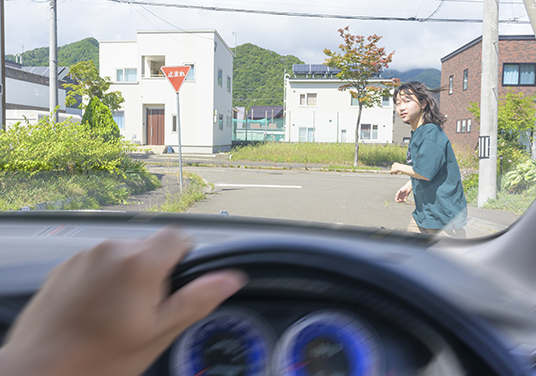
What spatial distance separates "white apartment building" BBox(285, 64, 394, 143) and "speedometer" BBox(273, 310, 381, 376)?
35.0 metres

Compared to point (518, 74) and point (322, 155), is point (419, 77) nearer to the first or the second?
point (322, 155)

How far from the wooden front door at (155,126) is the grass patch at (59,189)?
69.1 feet

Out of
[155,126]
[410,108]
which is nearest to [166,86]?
[155,126]

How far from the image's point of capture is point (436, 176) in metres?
2.46

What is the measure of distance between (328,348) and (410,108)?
7.38 feet

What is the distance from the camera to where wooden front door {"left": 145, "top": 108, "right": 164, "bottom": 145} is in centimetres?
2655

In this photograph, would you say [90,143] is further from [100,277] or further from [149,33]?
[149,33]

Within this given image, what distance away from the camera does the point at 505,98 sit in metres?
10.2

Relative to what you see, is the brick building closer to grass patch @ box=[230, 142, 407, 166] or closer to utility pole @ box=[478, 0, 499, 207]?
grass patch @ box=[230, 142, 407, 166]

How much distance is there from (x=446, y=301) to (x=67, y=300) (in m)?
0.47

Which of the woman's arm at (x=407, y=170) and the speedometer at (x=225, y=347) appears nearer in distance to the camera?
the speedometer at (x=225, y=347)

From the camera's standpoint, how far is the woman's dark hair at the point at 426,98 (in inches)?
97.4

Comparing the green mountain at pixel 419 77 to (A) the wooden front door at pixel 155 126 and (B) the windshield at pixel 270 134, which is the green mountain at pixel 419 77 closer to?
(B) the windshield at pixel 270 134

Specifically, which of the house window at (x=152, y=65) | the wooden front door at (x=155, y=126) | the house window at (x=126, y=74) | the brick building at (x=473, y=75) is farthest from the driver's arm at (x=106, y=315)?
the house window at (x=126, y=74)
